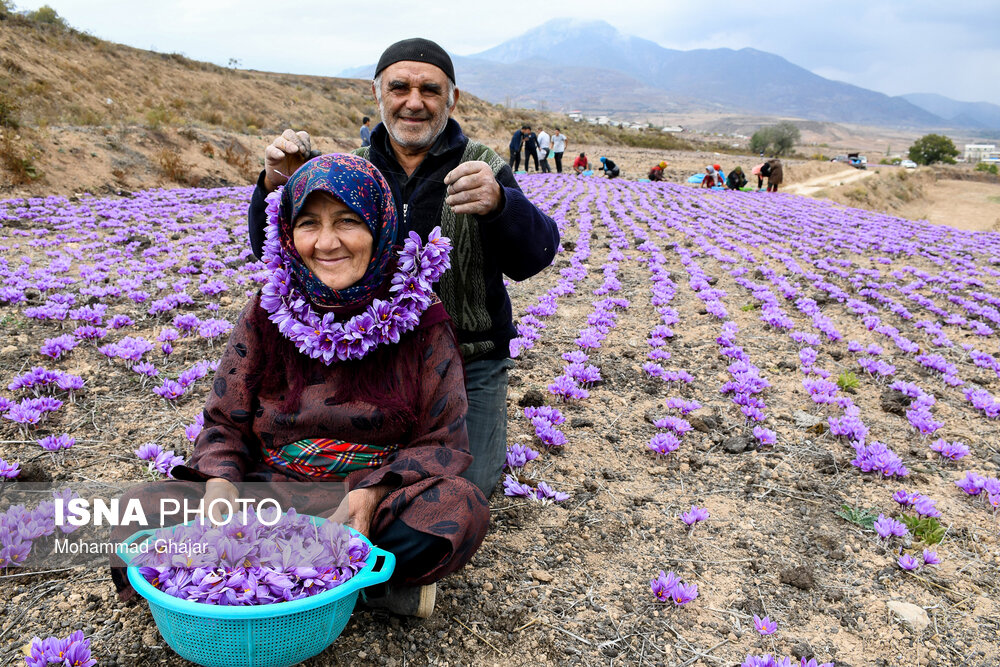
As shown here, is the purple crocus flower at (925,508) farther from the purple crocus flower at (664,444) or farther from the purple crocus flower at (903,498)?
the purple crocus flower at (664,444)

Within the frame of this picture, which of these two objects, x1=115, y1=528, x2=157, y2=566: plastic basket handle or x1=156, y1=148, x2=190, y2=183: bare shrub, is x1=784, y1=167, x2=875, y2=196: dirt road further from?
x1=115, y1=528, x2=157, y2=566: plastic basket handle

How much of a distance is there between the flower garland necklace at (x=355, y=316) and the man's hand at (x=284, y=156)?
0.92ft

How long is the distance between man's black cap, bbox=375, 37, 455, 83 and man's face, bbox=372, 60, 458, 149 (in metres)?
0.03

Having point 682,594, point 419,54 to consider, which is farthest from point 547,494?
point 419,54

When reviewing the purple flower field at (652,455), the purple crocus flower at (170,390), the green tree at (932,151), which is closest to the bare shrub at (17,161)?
the purple flower field at (652,455)

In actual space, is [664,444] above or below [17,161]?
below

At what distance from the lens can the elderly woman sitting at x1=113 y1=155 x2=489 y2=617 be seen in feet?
7.17

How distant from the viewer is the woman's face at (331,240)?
7.25 ft

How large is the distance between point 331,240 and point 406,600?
1335 millimetres

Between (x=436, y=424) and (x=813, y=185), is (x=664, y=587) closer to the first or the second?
(x=436, y=424)

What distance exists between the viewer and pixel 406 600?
2199 mm

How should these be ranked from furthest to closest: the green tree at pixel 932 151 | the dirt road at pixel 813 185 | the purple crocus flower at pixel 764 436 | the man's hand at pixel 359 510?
1. the green tree at pixel 932 151
2. the dirt road at pixel 813 185
3. the purple crocus flower at pixel 764 436
4. the man's hand at pixel 359 510

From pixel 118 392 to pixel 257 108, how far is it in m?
33.4

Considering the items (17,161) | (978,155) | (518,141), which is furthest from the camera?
(978,155)
